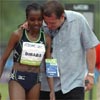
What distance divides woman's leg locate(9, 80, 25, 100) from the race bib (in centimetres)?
22

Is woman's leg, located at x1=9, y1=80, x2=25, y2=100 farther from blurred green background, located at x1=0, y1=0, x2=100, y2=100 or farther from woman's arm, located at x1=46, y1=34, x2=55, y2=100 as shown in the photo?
blurred green background, located at x1=0, y1=0, x2=100, y2=100

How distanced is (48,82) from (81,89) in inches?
14.4

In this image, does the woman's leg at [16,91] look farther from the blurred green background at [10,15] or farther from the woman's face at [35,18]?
the blurred green background at [10,15]

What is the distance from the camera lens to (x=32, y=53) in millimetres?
4836

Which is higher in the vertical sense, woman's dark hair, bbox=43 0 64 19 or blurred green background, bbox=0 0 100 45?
woman's dark hair, bbox=43 0 64 19

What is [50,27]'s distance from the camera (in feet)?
15.7

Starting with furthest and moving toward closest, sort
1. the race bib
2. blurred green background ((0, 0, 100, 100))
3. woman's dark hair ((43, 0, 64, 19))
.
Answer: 1. blurred green background ((0, 0, 100, 100))
2. the race bib
3. woman's dark hair ((43, 0, 64, 19))

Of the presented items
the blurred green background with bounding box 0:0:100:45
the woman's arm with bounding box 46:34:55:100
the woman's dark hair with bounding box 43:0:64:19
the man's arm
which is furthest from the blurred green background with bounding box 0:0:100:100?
the woman's dark hair with bounding box 43:0:64:19

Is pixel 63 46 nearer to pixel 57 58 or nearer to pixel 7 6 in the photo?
pixel 57 58

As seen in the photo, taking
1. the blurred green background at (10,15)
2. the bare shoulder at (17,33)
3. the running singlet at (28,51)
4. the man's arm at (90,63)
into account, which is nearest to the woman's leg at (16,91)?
the running singlet at (28,51)

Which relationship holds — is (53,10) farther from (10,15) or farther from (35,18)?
(10,15)

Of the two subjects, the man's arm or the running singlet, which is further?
the man's arm

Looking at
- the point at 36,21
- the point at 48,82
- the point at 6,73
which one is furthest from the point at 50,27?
the point at 6,73

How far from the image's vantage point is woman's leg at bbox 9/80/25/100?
4.75 metres
